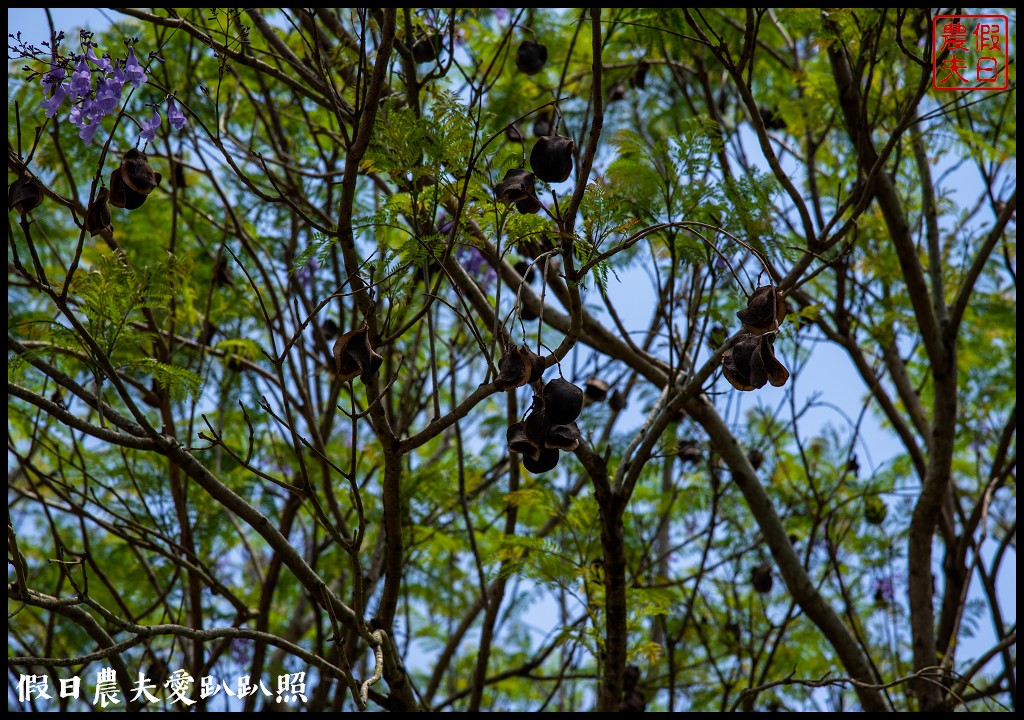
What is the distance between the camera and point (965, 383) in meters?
5.36

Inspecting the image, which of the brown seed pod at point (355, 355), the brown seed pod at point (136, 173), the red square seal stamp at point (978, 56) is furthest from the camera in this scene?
the red square seal stamp at point (978, 56)

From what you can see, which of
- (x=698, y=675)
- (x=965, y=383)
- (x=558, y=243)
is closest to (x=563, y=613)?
(x=698, y=675)

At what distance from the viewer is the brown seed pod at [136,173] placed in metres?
2.17

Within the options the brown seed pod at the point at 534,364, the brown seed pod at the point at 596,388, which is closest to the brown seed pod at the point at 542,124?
the brown seed pod at the point at 596,388

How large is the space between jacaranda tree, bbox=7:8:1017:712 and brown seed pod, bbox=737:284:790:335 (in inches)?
0.4

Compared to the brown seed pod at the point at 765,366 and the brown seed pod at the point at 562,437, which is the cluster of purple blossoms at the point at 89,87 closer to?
the brown seed pod at the point at 562,437

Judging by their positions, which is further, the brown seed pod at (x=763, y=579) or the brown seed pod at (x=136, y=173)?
the brown seed pod at (x=763, y=579)

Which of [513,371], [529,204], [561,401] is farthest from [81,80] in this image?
[561,401]

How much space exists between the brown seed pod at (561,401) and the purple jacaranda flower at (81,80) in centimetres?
131

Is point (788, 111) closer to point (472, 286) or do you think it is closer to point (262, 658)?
point (472, 286)

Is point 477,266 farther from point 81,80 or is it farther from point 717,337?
point 81,80

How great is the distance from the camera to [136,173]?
2174 millimetres

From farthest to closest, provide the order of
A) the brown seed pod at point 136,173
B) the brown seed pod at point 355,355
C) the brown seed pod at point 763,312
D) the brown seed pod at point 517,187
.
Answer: the brown seed pod at point 136,173, the brown seed pod at point 517,187, the brown seed pod at point 355,355, the brown seed pod at point 763,312

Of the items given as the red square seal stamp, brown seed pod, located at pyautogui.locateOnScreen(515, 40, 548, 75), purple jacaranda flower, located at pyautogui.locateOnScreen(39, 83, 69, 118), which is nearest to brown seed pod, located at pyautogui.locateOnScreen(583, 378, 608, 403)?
brown seed pod, located at pyautogui.locateOnScreen(515, 40, 548, 75)
